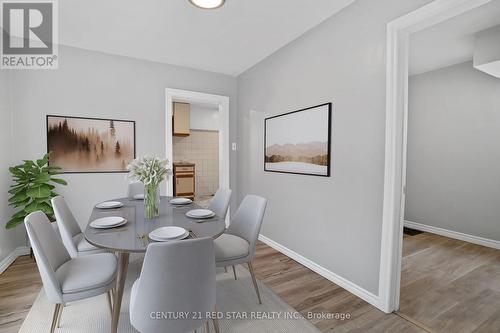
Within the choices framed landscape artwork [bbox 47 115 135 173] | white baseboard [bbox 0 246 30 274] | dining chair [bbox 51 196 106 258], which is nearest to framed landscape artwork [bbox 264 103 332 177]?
framed landscape artwork [bbox 47 115 135 173]

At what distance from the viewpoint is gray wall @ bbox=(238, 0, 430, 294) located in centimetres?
200

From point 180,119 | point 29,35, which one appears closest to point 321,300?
point 29,35

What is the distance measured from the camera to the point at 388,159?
1.88 meters

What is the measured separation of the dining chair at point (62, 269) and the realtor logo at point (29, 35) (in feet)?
7.13

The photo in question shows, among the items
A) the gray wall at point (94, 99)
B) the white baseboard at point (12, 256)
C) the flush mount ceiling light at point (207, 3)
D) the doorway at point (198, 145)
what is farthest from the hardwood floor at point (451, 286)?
the doorway at point (198, 145)

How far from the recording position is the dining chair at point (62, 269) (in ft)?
4.31

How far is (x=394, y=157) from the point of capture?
1.86 metres

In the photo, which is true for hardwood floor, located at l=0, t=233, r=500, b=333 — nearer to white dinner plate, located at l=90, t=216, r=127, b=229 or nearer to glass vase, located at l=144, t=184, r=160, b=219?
white dinner plate, located at l=90, t=216, r=127, b=229

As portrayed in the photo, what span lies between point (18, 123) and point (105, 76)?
1.17 metres

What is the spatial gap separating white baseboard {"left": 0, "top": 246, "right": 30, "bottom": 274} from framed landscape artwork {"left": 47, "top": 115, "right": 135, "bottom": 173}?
1.07 m

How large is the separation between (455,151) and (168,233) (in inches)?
169

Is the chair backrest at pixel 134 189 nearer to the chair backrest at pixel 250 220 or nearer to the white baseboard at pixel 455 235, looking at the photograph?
the chair backrest at pixel 250 220

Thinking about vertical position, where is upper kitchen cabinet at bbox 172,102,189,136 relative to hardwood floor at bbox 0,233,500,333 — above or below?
above

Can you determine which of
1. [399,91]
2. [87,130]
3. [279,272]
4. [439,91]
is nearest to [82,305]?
[279,272]
